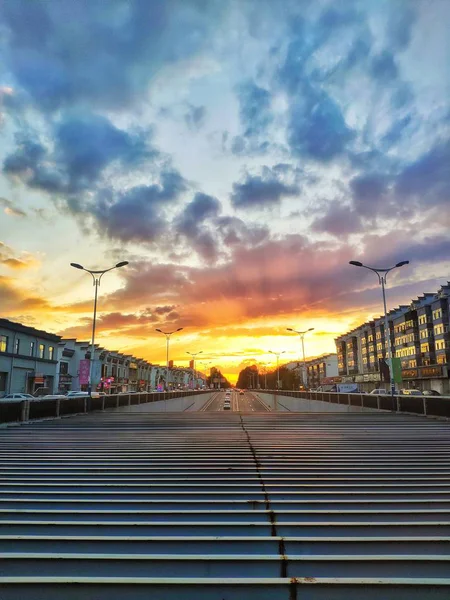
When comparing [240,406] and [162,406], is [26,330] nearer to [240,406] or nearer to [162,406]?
[162,406]

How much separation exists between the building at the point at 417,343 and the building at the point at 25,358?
2308 inches

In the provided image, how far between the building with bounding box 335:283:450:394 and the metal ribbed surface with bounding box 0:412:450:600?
7238 cm

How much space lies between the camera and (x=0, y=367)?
5072 centimetres

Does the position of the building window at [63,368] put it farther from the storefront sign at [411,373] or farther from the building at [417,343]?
the storefront sign at [411,373]

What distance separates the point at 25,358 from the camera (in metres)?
56.1

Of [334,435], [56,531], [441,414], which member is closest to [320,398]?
[441,414]

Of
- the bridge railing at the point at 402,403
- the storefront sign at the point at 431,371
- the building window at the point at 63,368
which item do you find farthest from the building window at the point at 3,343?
the storefront sign at the point at 431,371

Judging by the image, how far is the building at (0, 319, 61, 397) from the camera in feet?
170

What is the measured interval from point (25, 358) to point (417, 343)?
70.1 metres

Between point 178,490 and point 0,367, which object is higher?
point 0,367

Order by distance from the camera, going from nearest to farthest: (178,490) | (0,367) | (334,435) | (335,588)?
(335,588), (178,490), (334,435), (0,367)

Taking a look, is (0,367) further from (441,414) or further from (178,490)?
(178,490)

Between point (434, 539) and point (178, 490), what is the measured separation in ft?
10.6

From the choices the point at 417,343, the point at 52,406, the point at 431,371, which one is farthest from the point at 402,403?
the point at 417,343
